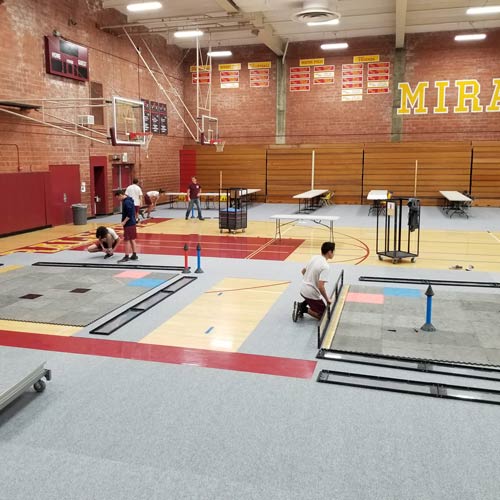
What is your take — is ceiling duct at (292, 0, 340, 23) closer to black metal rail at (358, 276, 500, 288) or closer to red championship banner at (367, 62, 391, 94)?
red championship banner at (367, 62, 391, 94)

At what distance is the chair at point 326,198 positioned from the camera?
26000 millimetres

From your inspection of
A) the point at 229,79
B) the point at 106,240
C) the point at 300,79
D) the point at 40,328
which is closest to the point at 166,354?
the point at 40,328

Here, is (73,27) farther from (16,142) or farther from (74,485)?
(74,485)

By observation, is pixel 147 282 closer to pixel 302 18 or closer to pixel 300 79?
pixel 302 18

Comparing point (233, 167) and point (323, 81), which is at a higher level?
point (323, 81)

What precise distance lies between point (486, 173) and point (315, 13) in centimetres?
1327

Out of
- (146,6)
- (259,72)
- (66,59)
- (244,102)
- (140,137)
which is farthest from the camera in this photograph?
(244,102)

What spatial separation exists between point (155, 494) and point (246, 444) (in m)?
0.99

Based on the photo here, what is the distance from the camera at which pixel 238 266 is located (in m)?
12.2

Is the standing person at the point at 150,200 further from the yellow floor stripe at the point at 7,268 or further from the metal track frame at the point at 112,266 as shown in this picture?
the yellow floor stripe at the point at 7,268

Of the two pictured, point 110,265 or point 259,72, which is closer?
point 110,265

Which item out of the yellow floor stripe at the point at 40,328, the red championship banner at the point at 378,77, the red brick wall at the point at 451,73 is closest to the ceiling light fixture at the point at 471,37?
the red brick wall at the point at 451,73

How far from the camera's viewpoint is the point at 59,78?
1862 centimetres

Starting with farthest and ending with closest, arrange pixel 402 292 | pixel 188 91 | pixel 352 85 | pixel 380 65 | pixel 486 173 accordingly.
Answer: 1. pixel 188 91
2. pixel 352 85
3. pixel 380 65
4. pixel 486 173
5. pixel 402 292
